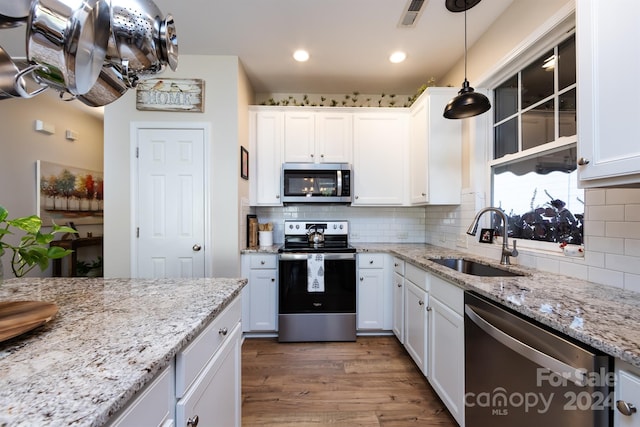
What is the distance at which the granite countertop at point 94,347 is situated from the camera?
1.52 feet

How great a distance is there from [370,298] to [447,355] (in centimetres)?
112

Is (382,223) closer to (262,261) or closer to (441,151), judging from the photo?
(441,151)

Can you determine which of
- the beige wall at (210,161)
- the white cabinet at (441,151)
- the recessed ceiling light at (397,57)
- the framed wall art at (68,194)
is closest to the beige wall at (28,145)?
the framed wall art at (68,194)

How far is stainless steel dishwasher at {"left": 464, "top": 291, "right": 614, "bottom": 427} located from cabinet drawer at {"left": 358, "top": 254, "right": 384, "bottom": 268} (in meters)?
Answer: 1.30

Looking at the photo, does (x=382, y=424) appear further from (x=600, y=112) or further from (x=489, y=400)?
(x=600, y=112)

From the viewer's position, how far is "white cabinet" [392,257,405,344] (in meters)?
2.36

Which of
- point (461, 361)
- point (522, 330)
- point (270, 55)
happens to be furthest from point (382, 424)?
point (270, 55)

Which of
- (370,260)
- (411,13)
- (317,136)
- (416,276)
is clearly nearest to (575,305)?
(416,276)

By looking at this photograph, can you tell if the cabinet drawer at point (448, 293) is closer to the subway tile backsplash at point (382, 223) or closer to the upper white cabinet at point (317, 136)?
the subway tile backsplash at point (382, 223)

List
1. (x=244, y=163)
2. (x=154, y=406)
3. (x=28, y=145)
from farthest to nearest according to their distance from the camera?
1. (x=28, y=145)
2. (x=244, y=163)
3. (x=154, y=406)

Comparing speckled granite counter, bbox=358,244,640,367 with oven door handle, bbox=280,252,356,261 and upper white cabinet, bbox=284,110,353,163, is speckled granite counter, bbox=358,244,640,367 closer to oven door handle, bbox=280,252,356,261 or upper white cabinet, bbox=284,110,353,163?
oven door handle, bbox=280,252,356,261

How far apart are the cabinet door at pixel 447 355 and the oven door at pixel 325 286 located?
0.91 metres

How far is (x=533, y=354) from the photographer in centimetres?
93

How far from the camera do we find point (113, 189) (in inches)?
96.1
